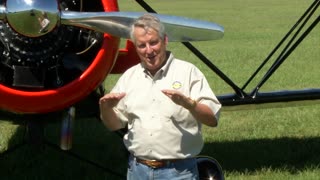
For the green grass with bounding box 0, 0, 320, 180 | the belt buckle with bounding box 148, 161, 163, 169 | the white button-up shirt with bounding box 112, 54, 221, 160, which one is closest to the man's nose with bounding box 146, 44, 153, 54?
the white button-up shirt with bounding box 112, 54, 221, 160

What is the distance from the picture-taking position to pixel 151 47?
3266mm

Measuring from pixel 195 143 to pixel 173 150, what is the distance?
15 centimetres

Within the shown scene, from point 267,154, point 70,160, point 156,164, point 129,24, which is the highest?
point 129,24

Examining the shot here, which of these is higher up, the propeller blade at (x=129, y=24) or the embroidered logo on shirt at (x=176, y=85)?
the propeller blade at (x=129, y=24)

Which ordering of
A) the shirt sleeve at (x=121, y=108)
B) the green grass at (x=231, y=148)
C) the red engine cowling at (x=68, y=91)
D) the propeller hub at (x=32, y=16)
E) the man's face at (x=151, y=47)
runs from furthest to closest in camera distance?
the green grass at (x=231, y=148)
the red engine cowling at (x=68, y=91)
the propeller hub at (x=32, y=16)
the shirt sleeve at (x=121, y=108)
the man's face at (x=151, y=47)

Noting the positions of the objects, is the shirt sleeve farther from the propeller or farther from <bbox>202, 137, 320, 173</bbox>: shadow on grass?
<bbox>202, 137, 320, 173</bbox>: shadow on grass

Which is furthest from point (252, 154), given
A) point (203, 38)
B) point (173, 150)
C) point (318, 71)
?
point (318, 71)

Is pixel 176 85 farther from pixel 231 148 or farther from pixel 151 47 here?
pixel 231 148

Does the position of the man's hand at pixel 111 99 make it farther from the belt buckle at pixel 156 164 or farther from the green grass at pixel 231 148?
the green grass at pixel 231 148

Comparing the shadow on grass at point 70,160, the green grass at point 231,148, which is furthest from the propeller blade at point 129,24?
the shadow on grass at point 70,160

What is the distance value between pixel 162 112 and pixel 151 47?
0.34 meters

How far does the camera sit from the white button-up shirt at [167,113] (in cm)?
337

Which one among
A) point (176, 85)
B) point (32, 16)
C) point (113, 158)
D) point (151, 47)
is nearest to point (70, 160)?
point (113, 158)

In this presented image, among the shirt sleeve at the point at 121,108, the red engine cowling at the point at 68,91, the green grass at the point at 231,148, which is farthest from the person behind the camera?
the green grass at the point at 231,148
